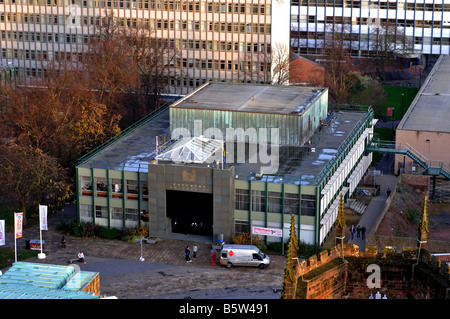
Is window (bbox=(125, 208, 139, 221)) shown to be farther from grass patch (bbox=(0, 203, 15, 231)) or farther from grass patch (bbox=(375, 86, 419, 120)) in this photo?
grass patch (bbox=(375, 86, 419, 120))

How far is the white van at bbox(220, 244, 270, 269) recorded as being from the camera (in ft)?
233

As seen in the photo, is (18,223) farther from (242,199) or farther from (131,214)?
(242,199)

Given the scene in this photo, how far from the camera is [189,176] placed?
250ft

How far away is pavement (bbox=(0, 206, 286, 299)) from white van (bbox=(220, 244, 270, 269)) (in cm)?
50

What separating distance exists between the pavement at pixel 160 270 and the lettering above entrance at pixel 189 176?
5311 mm

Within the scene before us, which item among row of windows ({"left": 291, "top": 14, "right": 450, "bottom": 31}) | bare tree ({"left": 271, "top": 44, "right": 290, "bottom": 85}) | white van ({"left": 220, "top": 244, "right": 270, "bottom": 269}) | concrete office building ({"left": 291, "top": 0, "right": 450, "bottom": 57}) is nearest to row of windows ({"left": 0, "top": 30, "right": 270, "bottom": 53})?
bare tree ({"left": 271, "top": 44, "right": 290, "bottom": 85})

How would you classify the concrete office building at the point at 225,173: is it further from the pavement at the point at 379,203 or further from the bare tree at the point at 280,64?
the bare tree at the point at 280,64

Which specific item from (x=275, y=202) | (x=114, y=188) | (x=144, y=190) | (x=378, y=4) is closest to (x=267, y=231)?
(x=275, y=202)

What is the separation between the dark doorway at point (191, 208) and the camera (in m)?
77.4

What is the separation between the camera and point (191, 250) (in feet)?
247

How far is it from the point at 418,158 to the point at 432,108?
54.0 ft
